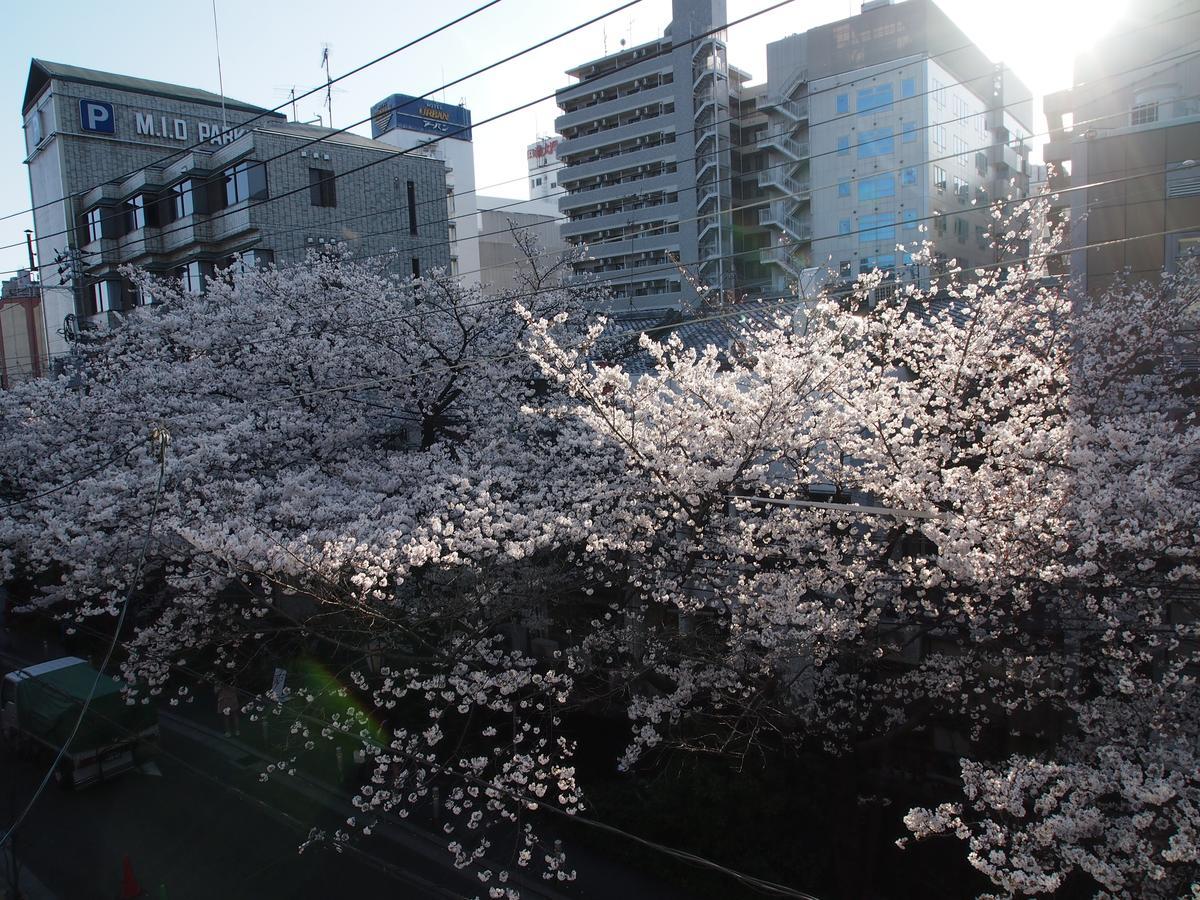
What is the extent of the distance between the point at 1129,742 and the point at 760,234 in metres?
40.6

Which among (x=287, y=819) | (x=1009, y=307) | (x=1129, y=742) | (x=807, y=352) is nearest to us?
(x=1129, y=742)

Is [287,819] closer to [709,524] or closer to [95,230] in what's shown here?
[709,524]

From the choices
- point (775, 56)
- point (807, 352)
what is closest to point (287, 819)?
point (807, 352)

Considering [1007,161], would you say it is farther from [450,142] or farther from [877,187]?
[450,142]

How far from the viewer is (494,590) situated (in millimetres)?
9906

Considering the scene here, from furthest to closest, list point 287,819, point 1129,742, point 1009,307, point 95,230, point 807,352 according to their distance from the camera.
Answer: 1. point 95,230
2. point 287,819
3. point 1009,307
4. point 807,352
5. point 1129,742

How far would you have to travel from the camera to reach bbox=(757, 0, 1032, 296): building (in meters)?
37.6

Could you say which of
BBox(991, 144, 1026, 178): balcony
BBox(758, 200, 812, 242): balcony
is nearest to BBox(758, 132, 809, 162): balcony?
BBox(758, 200, 812, 242): balcony

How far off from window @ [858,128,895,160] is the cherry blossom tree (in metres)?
26.8

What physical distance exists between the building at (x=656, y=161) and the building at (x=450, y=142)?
314 inches

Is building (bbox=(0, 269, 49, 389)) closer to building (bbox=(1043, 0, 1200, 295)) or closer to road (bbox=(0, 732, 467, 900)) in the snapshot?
road (bbox=(0, 732, 467, 900))

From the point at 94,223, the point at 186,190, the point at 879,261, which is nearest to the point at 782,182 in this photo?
the point at 879,261

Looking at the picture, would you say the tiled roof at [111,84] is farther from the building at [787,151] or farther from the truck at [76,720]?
the truck at [76,720]

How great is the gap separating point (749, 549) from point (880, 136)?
1402 inches
